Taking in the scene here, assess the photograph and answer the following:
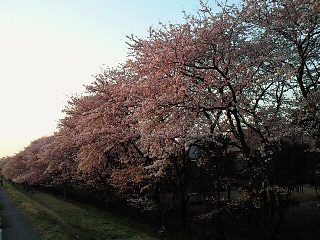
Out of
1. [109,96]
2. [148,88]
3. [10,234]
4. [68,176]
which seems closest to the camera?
[148,88]

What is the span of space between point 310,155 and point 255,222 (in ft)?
27.2

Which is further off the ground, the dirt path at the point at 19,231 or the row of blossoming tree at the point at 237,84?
the row of blossoming tree at the point at 237,84

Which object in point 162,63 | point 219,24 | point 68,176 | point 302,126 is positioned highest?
point 219,24

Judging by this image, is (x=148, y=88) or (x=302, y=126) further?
(x=148, y=88)

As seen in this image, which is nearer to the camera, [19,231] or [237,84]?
[237,84]

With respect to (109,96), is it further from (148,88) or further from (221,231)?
(221,231)

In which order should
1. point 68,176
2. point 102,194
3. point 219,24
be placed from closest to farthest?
point 219,24 → point 102,194 → point 68,176

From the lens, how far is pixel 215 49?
11.9 meters

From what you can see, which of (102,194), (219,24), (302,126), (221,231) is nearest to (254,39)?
(219,24)

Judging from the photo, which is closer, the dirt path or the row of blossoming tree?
the row of blossoming tree

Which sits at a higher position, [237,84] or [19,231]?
[237,84]

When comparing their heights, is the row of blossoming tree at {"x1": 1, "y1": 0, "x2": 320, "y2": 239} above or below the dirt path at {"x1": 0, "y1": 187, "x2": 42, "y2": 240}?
Answer: above

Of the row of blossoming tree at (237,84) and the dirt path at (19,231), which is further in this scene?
the dirt path at (19,231)

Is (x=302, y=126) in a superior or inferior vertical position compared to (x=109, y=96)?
inferior
